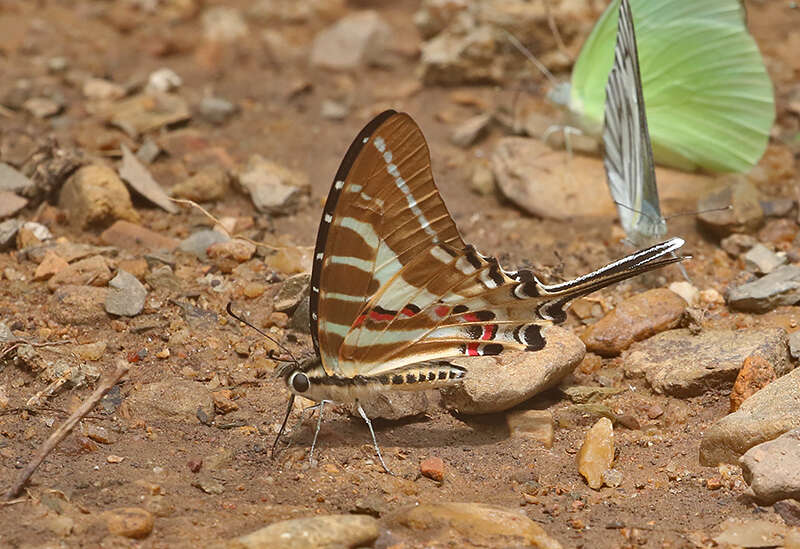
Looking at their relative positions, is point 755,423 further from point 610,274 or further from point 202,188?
point 202,188

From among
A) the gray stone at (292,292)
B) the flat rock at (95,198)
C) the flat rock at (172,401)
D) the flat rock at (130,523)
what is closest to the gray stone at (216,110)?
the flat rock at (95,198)

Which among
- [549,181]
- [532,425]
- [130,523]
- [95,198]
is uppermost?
[549,181]

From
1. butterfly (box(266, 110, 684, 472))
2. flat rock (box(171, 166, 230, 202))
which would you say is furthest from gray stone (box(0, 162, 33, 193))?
butterfly (box(266, 110, 684, 472))

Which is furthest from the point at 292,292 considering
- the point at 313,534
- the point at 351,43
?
the point at 351,43

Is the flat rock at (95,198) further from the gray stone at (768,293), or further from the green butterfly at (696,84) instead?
the gray stone at (768,293)

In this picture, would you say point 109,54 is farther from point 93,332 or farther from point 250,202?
point 93,332

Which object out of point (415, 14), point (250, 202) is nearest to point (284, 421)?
point (250, 202)
